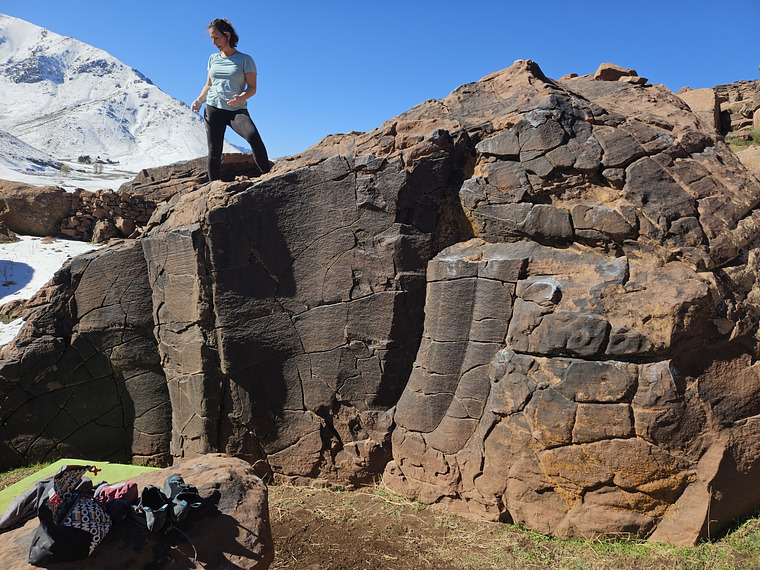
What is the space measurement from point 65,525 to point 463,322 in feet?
8.57

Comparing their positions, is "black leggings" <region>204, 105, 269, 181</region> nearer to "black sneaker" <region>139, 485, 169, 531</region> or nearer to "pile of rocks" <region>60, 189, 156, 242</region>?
"black sneaker" <region>139, 485, 169, 531</region>

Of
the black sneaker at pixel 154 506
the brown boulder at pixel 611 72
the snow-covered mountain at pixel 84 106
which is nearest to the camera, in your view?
the black sneaker at pixel 154 506

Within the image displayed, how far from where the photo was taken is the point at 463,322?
3854 mm

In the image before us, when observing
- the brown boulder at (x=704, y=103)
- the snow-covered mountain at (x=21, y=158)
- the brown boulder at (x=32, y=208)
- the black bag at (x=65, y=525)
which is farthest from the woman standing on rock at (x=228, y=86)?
the snow-covered mountain at (x=21, y=158)

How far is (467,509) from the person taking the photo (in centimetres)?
373

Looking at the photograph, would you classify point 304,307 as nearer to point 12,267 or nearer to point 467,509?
point 467,509

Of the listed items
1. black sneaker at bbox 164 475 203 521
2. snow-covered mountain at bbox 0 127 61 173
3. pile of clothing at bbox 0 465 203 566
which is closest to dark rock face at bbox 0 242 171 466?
pile of clothing at bbox 0 465 203 566

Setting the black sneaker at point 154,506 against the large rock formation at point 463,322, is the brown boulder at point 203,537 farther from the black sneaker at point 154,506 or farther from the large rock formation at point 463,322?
the large rock formation at point 463,322

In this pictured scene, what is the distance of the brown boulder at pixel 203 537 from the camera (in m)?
2.27

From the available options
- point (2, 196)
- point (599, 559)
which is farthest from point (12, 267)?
point (599, 559)

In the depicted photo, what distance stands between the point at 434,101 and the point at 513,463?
2938 mm

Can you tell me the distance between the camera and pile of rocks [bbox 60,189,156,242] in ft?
35.0

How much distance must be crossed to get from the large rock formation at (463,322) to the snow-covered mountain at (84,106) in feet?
94.6

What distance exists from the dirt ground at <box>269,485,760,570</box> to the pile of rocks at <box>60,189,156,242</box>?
27.4ft
